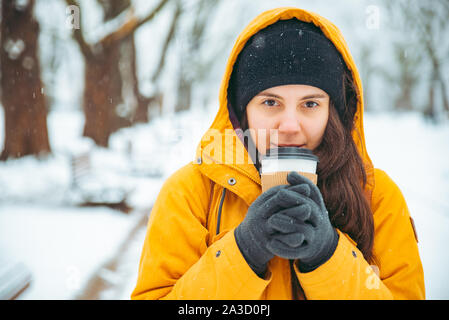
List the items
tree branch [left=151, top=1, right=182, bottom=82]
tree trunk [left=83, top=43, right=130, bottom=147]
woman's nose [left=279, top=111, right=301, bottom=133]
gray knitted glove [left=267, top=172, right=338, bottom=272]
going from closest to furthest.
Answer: gray knitted glove [left=267, top=172, right=338, bottom=272] < woman's nose [left=279, top=111, right=301, bottom=133] < tree trunk [left=83, top=43, right=130, bottom=147] < tree branch [left=151, top=1, right=182, bottom=82]

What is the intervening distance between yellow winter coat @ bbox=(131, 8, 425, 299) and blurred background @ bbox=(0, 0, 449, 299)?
1431 mm

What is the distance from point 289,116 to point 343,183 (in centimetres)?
37

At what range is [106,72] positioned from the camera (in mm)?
9359

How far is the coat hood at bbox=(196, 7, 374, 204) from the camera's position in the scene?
137 centimetres

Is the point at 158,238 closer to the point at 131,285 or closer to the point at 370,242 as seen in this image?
the point at 370,242

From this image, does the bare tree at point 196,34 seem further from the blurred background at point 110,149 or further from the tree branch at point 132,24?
the tree branch at point 132,24

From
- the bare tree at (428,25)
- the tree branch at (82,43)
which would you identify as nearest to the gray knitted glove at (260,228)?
the tree branch at (82,43)

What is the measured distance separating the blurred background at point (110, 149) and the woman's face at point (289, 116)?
1.29 m

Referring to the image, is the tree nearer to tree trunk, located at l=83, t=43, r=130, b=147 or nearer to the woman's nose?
tree trunk, located at l=83, t=43, r=130, b=147

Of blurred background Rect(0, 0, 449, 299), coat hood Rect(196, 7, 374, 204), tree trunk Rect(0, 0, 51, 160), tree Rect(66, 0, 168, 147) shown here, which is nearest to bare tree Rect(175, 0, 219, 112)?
blurred background Rect(0, 0, 449, 299)

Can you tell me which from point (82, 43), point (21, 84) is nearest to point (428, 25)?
point (82, 43)

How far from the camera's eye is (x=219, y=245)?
122 cm

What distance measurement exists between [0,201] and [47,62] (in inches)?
1205

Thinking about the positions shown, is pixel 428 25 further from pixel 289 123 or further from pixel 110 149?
pixel 289 123
